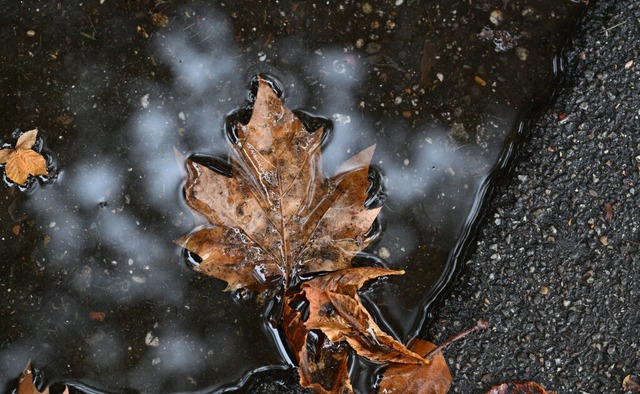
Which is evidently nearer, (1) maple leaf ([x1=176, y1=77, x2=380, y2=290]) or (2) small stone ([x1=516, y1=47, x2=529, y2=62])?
(1) maple leaf ([x1=176, y1=77, x2=380, y2=290])

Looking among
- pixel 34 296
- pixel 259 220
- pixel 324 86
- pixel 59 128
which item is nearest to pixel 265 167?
pixel 259 220

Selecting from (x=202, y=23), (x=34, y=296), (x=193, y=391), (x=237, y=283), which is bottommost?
(x=193, y=391)

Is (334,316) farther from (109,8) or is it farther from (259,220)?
(109,8)

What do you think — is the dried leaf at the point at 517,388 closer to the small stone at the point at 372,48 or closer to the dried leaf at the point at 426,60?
the dried leaf at the point at 426,60

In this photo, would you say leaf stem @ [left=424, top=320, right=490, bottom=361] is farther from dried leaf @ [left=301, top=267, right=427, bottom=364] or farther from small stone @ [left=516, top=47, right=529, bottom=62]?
small stone @ [left=516, top=47, right=529, bottom=62]

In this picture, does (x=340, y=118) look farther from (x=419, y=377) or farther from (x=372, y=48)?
(x=419, y=377)

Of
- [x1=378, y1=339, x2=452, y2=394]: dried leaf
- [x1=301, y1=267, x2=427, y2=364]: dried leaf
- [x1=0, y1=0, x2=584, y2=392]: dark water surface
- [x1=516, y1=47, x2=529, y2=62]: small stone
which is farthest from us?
[x1=516, y1=47, x2=529, y2=62]: small stone

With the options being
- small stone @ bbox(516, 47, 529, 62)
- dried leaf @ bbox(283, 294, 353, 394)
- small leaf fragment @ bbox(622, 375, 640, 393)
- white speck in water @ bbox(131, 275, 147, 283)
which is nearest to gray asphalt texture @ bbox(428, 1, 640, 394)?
small leaf fragment @ bbox(622, 375, 640, 393)

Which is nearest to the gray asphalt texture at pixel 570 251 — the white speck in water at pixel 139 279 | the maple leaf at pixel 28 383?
the white speck in water at pixel 139 279
